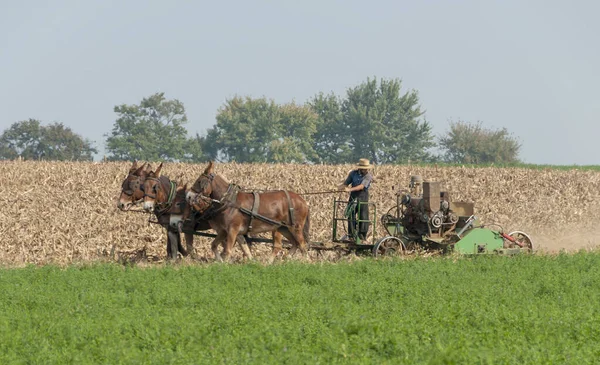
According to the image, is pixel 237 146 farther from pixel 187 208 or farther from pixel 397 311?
pixel 397 311

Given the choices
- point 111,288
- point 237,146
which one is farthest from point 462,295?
point 237,146

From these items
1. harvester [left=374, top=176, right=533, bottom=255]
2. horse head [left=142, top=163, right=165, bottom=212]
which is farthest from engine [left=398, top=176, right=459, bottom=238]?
horse head [left=142, top=163, right=165, bottom=212]

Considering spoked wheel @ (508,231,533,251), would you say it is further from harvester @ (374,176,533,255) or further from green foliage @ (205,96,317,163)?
green foliage @ (205,96,317,163)

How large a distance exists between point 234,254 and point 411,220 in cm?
692

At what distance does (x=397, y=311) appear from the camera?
11.9 meters

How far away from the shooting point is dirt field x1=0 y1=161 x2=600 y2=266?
78.5 feet

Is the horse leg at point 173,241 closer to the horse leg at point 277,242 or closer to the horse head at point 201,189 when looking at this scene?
the horse head at point 201,189

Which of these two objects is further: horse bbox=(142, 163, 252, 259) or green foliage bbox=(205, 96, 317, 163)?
green foliage bbox=(205, 96, 317, 163)

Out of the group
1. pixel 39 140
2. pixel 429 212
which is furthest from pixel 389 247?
pixel 39 140

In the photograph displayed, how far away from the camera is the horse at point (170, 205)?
57.2ft

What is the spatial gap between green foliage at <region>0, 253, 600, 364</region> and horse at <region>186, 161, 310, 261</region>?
1.86 m

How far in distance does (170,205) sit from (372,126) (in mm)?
70215

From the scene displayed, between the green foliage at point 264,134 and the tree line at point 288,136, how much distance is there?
9 cm

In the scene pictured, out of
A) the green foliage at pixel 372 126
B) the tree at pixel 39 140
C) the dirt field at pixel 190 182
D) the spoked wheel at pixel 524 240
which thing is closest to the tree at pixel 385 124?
the green foliage at pixel 372 126
